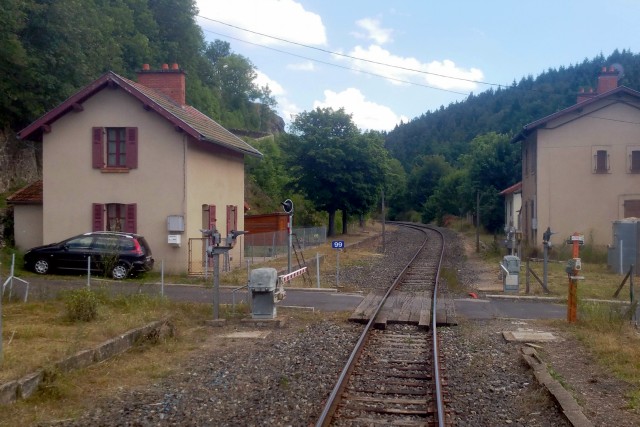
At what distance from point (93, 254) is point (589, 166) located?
2095 cm

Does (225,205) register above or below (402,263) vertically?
above

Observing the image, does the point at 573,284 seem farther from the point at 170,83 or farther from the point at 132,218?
the point at 170,83

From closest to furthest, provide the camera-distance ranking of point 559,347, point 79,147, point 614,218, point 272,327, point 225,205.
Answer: point 559,347 < point 272,327 < point 79,147 < point 225,205 < point 614,218

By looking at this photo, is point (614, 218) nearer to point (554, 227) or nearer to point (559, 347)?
point (554, 227)

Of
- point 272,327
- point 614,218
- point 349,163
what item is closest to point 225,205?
point 272,327

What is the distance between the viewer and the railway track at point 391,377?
25.4 feet

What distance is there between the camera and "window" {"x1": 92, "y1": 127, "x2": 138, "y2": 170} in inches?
938

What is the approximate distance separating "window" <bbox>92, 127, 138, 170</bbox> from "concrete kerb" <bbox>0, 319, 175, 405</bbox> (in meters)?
12.3

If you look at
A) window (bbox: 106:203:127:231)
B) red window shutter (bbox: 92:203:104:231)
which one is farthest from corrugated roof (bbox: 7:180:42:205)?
window (bbox: 106:203:127:231)

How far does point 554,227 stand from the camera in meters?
31.7

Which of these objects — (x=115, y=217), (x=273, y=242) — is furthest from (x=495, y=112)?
(x=115, y=217)

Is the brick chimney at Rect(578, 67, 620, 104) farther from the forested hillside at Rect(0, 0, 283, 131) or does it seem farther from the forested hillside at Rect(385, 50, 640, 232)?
the forested hillside at Rect(0, 0, 283, 131)

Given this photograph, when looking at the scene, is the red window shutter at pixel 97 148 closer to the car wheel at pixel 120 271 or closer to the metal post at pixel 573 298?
the car wheel at pixel 120 271

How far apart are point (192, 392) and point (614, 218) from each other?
26490mm
